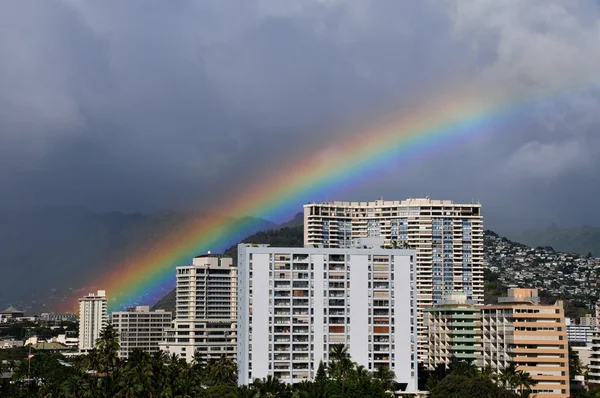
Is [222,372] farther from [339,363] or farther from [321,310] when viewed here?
[339,363]

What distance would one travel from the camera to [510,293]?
184 metres

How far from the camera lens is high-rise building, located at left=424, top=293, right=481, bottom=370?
187625mm

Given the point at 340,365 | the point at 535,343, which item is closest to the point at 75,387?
the point at 340,365

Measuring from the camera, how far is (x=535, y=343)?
545ft

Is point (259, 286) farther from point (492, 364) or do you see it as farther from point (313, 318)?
point (492, 364)

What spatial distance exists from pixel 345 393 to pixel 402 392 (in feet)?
99.9

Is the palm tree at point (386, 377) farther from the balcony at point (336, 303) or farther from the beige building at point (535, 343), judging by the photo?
the beige building at point (535, 343)

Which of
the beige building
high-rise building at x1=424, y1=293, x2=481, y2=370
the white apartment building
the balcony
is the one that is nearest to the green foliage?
→ the white apartment building

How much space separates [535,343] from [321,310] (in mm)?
37814

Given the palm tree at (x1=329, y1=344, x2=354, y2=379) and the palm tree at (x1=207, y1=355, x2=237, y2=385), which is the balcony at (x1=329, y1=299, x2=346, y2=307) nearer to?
the palm tree at (x1=329, y1=344, x2=354, y2=379)

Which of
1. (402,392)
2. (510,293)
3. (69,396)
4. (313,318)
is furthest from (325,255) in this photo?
(69,396)

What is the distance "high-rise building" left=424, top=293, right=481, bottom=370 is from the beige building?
8564mm

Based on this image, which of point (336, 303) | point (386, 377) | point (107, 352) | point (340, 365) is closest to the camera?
point (107, 352)

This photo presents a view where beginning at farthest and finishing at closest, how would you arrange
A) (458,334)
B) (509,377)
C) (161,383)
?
(458,334) → (509,377) → (161,383)
